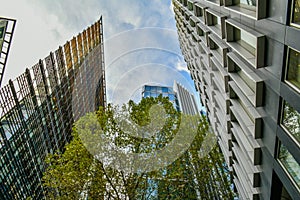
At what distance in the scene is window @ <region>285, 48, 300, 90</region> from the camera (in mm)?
6848

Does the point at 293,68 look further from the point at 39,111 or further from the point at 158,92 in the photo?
the point at 158,92

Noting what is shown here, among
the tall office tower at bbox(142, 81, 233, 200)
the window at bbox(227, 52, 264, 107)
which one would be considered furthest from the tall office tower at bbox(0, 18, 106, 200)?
the window at bbox(227, 52, 264, 107)

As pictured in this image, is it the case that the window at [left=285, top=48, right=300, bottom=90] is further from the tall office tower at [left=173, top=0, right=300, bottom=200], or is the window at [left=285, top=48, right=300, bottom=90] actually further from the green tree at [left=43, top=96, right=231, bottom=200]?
the green tree at [left=43, top=96, right=231, bottom=200]

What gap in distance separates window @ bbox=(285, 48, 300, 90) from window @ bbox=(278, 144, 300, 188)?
2.44 meters

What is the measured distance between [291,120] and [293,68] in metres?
1.72

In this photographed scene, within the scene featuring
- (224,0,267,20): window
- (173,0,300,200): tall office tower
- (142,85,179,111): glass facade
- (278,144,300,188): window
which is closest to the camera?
(173,0,300,200): tall office tower

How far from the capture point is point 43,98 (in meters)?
30.1

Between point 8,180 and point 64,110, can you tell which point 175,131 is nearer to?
point 8,180

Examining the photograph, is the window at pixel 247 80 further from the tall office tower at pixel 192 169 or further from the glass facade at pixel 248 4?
the tall office tower at pixel 192 169

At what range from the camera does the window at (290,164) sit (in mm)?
7830

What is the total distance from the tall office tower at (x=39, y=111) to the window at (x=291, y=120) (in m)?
22.5

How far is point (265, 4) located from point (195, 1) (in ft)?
44.7

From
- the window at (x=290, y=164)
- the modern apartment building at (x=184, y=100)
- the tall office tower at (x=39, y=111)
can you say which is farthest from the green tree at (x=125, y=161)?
the modern apartment building at (x=184, y=100)

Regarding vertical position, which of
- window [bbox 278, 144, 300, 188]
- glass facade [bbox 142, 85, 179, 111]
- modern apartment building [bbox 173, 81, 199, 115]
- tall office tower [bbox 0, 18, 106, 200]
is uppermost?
window [bbox 278, 144, 300, 188]
